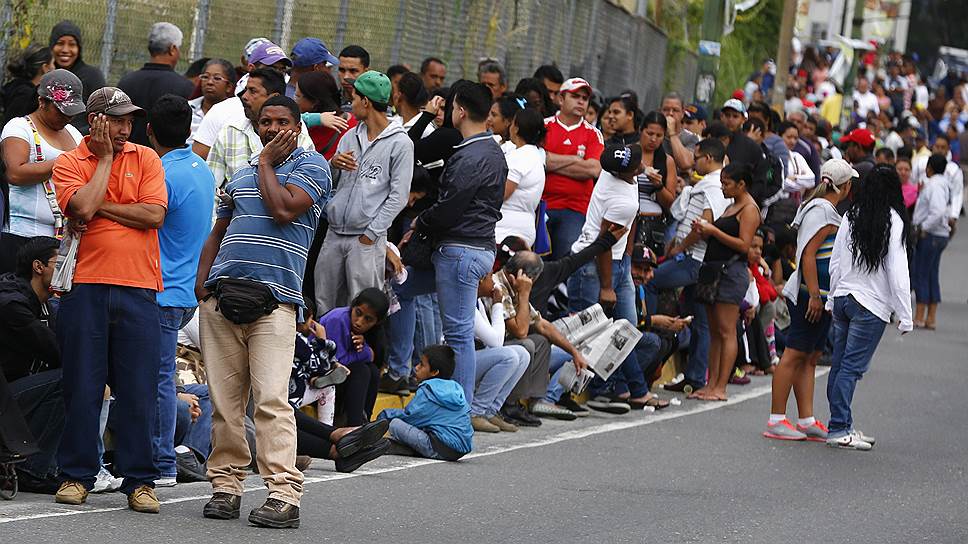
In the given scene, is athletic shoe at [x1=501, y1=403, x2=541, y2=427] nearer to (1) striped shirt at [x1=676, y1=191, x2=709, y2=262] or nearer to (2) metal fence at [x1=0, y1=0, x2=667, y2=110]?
(1) striped shirt at [x1=676, y1=191, x2=709, y2=262]

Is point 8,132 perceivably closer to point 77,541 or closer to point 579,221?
point 77,541

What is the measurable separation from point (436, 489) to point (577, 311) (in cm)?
483

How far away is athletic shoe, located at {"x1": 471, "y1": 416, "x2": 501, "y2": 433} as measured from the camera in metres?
12.0

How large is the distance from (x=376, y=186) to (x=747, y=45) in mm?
29384

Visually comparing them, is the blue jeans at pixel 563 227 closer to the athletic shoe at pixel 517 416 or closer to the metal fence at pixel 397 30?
A: the athletic shoe at pixel 517 416

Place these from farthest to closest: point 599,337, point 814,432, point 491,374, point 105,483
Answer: point 599,337 < point 814,432 < point 491,374 < point 105,483

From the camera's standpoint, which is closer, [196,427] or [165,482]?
[165,482]

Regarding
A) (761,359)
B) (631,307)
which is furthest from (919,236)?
(631,307)

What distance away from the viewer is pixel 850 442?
1260 centimetres

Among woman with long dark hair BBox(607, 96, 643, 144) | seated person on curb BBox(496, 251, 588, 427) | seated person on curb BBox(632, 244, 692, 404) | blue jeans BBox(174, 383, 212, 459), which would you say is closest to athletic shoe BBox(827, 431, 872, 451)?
seated person on curb BBox(496, 251, 588, 427)

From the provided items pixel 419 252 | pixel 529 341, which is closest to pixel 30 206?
pixel 419 252

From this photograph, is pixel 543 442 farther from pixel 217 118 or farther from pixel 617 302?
pixel 217 118

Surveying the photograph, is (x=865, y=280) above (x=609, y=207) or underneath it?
underneath

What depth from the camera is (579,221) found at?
1447 cm
